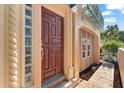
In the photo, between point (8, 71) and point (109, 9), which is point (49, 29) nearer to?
point (109, 9)

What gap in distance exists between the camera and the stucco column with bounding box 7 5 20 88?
1.95 metres

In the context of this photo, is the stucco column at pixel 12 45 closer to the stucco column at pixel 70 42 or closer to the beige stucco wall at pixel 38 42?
the beige stucco wall at pixel 38 42

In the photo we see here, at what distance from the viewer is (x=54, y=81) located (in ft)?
Answer: 10.4

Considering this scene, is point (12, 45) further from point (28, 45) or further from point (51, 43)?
point (51, 43)

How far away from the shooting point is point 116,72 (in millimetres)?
4621

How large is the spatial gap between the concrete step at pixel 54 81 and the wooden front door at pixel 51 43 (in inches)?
2.9

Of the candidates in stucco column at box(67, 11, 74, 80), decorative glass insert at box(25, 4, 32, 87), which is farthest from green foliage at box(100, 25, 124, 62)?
decorative glass insert at box(25, 4, 32, 87)

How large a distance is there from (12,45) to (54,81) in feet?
4.57

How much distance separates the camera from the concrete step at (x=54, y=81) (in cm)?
295

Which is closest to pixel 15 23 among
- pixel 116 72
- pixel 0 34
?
pixel 0 34

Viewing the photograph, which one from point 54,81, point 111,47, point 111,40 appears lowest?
point 54,81

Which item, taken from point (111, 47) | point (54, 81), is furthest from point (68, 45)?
point (111, 47)
